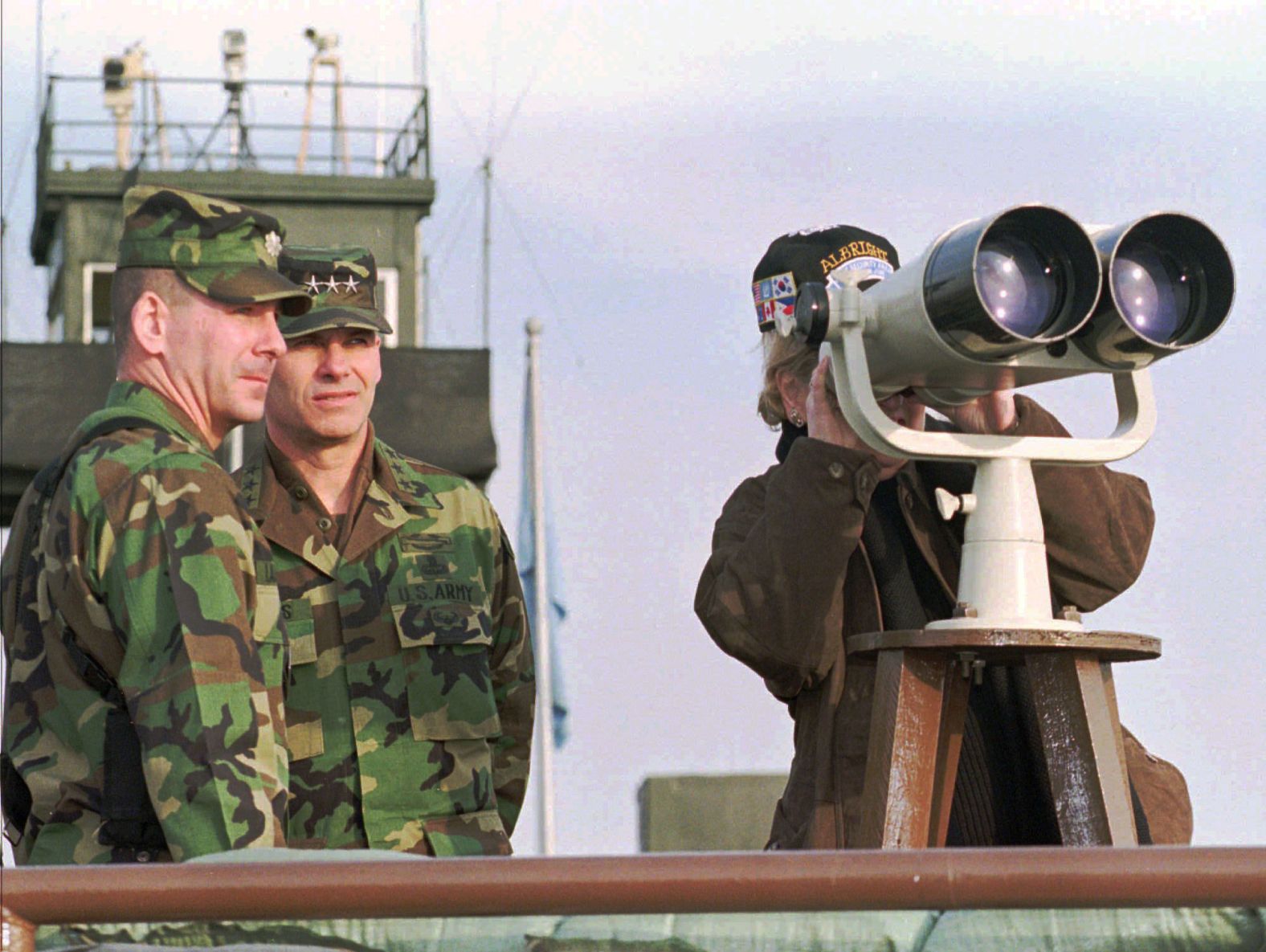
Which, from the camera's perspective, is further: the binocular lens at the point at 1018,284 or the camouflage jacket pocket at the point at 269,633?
the camouflage jacket pocket at the point at 269,633

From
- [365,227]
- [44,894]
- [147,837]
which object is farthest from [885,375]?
[365,227]

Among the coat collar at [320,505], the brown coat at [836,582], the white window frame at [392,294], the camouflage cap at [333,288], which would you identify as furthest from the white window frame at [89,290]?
the brown coat at [836,582]

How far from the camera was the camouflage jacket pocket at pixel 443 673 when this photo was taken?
348 cm

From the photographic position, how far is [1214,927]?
1615 millimetres

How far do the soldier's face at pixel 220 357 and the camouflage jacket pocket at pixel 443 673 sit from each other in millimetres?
736

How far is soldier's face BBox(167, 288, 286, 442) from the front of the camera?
281 centimetres

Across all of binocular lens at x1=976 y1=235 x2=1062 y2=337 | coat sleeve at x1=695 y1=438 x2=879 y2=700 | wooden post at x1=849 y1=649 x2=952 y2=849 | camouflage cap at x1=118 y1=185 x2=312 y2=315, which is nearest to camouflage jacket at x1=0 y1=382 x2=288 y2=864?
camouflage cap at x1=118 y1=185 x2=312 y2=315

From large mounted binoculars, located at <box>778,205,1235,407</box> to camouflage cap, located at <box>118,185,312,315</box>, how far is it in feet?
2.51

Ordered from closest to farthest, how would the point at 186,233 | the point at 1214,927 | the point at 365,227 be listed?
the point at 1214,927
the point at 186,233
the point at 365,227

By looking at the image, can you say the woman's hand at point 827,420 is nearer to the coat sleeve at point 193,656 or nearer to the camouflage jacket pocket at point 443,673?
the coat sleeve at point 193,656

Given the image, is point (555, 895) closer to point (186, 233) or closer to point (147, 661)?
point (147, 661)

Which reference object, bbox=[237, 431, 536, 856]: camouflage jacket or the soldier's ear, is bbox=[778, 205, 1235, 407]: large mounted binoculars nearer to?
the soldier's ear

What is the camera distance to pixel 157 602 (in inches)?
98.9

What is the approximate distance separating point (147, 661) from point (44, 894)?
3.38 ft
